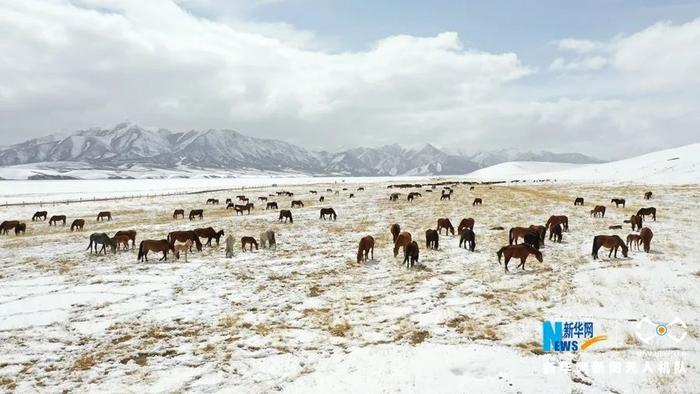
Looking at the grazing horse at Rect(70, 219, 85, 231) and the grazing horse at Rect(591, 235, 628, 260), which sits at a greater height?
the grazing horse at Rect(591, 235, 628, 260)

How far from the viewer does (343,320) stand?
456 inches

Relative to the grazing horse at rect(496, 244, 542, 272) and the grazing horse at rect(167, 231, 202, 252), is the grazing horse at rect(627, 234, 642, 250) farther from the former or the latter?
the grazing horse at rect(167, 231, 202, 252)

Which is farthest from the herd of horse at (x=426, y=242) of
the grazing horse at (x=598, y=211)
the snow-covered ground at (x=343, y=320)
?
the grazing horse at (x=598, y=211)

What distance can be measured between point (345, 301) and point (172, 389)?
20.4ft

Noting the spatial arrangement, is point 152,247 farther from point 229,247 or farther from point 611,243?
point 611,243

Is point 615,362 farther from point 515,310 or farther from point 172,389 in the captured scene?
point 172,389

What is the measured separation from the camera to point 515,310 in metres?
11.7

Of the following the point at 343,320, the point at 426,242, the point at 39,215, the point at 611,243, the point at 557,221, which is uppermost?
the point at 557,221

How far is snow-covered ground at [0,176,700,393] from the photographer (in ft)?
27.5

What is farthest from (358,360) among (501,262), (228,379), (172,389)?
(501,262)

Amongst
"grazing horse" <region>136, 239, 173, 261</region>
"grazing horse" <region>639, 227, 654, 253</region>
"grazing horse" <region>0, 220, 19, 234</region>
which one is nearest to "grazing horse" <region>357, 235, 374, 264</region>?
"grazing horse" <region>136, 239, 173, 261</region>

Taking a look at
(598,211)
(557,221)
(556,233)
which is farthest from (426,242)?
(598,211)

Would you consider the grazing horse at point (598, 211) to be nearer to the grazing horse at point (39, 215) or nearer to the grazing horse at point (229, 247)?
the grazing horse at point (229, 247)

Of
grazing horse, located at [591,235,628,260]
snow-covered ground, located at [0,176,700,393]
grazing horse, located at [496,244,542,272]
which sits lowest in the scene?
snow-covered ground, located at [0,176,700,393]
